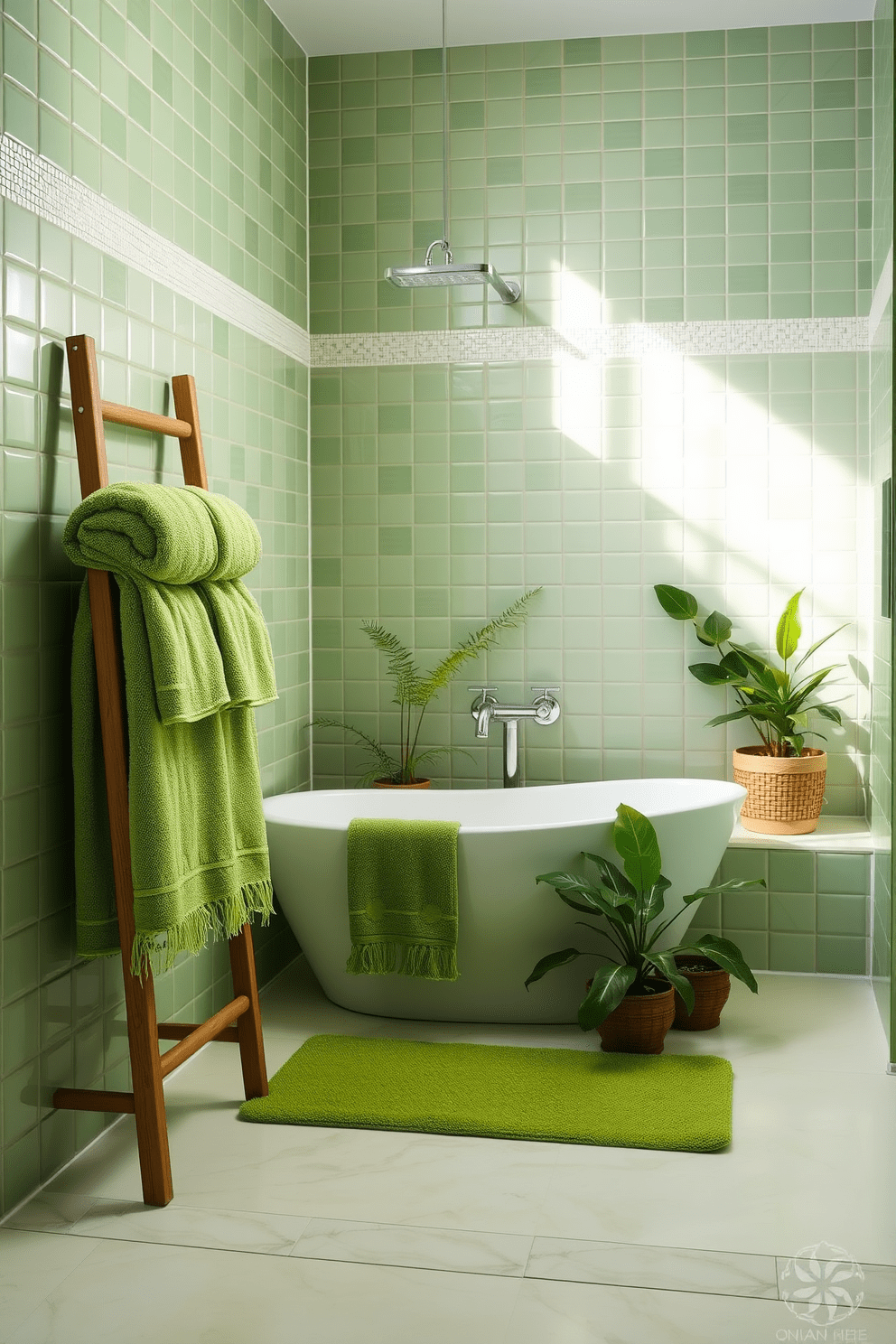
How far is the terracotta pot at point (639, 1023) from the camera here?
9.85 feet

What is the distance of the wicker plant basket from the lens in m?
3.70

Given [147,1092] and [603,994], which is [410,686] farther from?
[147,1092]

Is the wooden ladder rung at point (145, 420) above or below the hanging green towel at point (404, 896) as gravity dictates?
above

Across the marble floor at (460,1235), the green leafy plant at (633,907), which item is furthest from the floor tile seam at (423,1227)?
the green leafy plant at (633,907)

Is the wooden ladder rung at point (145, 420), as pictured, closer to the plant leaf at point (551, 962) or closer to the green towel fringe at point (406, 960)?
the green towel fringe at point (406, 960)

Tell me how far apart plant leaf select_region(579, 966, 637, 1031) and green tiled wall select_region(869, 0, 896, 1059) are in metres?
→ 0.69

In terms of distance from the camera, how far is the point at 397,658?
416 cm

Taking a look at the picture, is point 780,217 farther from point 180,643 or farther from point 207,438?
point 180,643

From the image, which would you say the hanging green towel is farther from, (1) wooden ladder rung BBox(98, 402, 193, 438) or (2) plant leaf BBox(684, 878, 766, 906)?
(1) wooden ladder rung BBox(98, 402, 193, 438)

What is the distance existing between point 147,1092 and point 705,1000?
156 centimetres

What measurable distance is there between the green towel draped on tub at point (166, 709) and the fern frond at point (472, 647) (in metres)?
1.47

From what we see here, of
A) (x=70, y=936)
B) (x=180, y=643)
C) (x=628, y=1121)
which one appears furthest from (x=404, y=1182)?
(x=180, y=643)

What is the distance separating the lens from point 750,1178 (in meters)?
2.41

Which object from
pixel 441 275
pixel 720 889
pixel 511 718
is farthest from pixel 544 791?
pixel 441 275
